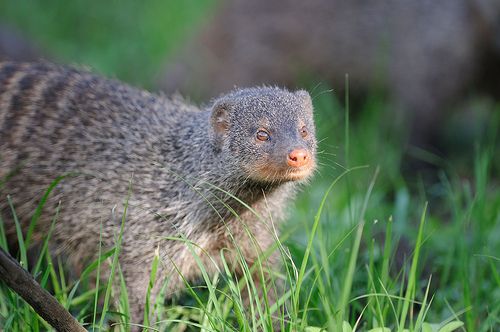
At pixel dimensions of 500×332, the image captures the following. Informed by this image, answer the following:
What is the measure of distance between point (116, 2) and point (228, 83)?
283 cm

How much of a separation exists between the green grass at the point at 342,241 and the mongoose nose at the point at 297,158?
0.19 m

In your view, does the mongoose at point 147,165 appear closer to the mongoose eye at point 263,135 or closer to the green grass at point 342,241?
the mongoose eye at point 263,135

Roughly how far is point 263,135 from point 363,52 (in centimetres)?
368

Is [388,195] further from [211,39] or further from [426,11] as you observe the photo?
[211,39]

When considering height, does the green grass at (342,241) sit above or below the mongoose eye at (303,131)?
below

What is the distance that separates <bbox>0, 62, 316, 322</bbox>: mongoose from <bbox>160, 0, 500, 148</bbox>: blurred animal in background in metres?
2.91

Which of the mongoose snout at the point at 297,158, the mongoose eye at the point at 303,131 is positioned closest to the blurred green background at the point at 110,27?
the mongoose eye at the point at 303,131

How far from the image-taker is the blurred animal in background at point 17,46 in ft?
18.6

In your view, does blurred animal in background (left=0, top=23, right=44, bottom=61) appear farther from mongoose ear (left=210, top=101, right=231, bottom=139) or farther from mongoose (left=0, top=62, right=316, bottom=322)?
mongoose ear (left=210, top=101, right=231, bottom=139)

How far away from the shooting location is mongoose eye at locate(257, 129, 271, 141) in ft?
9.09

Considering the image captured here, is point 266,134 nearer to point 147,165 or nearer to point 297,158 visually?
point 297,158

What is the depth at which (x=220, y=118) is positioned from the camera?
2.95 m

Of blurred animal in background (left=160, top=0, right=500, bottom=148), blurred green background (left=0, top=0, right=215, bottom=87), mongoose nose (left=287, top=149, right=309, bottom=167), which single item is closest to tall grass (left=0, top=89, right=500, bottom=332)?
mongoose nose (left=287, top=149, right=309, bottom=167)

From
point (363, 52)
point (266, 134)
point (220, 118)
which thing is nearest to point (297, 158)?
point (266, 134)
